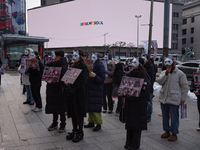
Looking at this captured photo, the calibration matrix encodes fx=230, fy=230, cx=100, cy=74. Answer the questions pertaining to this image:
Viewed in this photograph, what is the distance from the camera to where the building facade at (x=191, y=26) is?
70250 millimetres

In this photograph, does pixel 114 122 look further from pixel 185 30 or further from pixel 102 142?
pixel 185 30

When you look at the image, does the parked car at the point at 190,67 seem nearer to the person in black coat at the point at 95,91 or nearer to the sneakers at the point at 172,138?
the sneakers at the point at 172,138

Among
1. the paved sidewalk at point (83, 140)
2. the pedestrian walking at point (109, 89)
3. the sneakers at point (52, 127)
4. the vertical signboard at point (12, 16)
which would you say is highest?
the vertical signboard at point (12, 16)

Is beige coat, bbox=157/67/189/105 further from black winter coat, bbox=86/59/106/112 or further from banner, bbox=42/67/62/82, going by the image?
banner, bbox=42/67/62/82

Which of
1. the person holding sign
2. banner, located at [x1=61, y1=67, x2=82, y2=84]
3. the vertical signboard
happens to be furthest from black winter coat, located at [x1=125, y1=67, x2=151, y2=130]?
the vertical signboard

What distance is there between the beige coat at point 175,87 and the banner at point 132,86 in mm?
1162

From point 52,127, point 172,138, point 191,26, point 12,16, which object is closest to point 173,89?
point 172,138

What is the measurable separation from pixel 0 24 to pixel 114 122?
169ft

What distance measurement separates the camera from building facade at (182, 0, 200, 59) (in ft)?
230

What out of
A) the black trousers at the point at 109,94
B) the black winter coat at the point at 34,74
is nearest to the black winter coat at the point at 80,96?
the black winter coat at the point at 34,74

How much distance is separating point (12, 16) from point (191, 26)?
54091 mm

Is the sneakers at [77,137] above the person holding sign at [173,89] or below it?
below

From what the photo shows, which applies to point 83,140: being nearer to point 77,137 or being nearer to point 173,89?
point 77,137

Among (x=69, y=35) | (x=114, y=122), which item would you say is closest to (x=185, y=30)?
(x=69, y=35)
